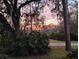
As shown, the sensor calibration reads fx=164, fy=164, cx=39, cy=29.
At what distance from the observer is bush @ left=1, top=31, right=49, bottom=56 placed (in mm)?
2281

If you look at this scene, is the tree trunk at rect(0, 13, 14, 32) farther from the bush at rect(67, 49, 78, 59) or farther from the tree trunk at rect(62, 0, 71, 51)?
the bush at rect(67, 49, 78, 59)

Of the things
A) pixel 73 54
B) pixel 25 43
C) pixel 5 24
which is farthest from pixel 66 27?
pixel 5 24

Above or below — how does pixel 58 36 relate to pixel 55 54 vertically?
above

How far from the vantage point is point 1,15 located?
2.36 metres

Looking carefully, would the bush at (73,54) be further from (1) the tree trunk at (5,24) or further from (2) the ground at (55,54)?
(1) the tree trunk at (5,24)

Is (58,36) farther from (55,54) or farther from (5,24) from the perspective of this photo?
(5,24)

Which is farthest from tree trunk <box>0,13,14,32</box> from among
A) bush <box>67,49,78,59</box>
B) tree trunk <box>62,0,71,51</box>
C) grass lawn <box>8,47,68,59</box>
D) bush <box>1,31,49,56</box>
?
bush <box>67,49,78,59</box>

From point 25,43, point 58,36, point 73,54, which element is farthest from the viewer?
point 25,43

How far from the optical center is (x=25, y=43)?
2.31m

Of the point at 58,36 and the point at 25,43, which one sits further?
the point at 25,43

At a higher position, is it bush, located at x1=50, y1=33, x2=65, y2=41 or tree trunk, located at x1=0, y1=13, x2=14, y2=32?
tree trunk, located at x1=0, y1=13, x2=14, y2=32

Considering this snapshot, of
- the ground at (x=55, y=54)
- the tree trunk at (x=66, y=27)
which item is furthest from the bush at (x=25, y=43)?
the tree trunk at (x=66, y=27)

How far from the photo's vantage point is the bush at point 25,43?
2281 mm

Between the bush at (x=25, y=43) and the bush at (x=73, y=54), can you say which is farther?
the bush at (x=25, y=43)
